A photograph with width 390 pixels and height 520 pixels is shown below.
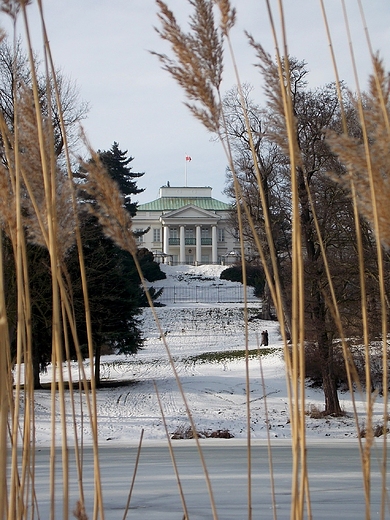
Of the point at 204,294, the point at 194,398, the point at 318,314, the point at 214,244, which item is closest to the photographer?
the point at 318,314

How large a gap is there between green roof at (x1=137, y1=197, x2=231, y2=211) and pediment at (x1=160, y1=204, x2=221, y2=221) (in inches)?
91.7

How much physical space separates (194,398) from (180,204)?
45.5m

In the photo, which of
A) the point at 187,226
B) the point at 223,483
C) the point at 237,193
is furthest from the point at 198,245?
the point at 237,193

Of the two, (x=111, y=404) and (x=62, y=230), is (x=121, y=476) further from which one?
(x=111, y=404)

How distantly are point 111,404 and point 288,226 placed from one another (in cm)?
514

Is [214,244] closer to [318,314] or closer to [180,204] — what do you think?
[180,204]

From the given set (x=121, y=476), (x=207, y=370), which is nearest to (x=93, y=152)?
(x=121, y=476)

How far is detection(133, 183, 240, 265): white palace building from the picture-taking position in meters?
54.7

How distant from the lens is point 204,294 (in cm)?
3841

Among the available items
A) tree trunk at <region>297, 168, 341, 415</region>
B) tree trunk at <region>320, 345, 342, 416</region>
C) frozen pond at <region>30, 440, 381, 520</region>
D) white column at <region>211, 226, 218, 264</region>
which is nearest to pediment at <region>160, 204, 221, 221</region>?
white column at <region>211, 226, 218, 264</region>

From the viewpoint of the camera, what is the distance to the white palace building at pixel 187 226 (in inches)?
2154

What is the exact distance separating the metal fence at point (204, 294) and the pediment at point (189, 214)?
14.9 meters

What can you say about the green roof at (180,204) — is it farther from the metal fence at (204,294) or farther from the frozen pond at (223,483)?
the frozen pond at (223,483)

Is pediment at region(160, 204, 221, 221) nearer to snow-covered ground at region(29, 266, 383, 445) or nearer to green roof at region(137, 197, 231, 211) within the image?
green roof at region(137, 197, 231, 211)
